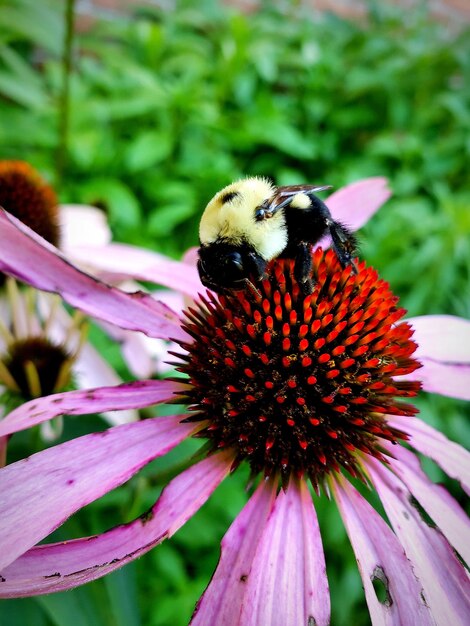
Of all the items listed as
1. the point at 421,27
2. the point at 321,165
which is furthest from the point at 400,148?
the point at 421,27

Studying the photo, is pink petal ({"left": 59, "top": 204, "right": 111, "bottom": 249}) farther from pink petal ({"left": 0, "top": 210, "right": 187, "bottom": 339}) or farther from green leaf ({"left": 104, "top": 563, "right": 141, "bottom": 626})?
green leaf ({"left": 104, "top": 563, "right": 141, "bottom": 626})

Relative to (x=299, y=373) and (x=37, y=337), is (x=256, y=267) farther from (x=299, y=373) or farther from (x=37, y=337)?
(x=37, y=337)

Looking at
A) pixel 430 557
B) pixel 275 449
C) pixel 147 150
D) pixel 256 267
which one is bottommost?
pixel 430 557

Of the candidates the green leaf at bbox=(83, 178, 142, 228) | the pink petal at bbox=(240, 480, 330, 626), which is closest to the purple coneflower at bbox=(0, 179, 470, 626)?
the pink petal at bbox=(240, 480, 330, 626)

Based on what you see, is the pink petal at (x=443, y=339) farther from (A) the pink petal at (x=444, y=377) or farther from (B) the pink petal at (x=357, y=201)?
(B) the pink petal at (x=357, y=201)

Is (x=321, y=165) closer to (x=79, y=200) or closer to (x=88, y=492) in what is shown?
(x=79, y=200)

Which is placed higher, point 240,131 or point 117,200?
point 240,131

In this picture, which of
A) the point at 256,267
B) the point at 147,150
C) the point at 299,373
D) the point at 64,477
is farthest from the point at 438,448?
the point at 147,150

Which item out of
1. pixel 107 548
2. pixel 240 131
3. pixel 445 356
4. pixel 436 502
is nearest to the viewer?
pixel 107 548
